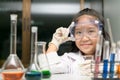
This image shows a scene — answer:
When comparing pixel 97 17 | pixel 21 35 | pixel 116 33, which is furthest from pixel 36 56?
pixel 21 35

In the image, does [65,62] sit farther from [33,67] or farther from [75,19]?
[33,67]

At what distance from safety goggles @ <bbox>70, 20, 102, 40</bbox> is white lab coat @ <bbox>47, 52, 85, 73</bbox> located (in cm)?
11

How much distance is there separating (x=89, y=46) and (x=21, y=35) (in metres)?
2.22

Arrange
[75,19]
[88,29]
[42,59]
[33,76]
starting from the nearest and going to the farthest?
1. [33,76]
2. [42,59]
3. [88,29]
4. [75,19]

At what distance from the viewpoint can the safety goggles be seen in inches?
54.5

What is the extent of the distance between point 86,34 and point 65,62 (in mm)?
190

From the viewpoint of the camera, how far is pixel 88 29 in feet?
4.56

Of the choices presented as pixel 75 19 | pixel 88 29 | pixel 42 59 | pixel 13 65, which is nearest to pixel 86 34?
pixel 88 29

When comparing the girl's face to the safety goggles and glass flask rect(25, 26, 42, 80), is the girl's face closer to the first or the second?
the safety goggles

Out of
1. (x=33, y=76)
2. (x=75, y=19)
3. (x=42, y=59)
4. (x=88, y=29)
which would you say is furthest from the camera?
(x=75, y=19)

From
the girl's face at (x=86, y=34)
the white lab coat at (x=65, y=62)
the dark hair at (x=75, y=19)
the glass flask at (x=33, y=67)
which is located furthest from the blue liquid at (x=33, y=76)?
the dark hair at (x=75, y=19)

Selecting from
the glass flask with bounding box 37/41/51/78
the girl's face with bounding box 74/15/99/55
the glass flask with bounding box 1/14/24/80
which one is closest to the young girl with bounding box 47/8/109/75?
the girl's face with bounding box 74/15/99/55

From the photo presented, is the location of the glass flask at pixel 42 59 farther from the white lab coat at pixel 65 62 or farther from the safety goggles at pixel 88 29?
the safety goggles at pixel 88 29

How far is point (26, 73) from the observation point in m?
0.85
